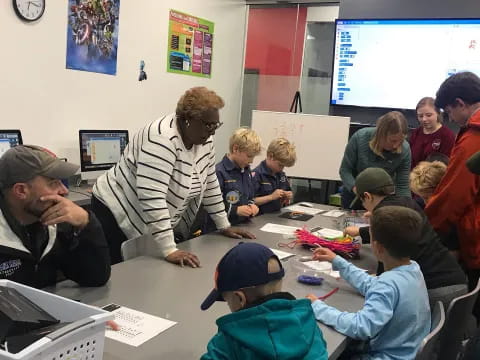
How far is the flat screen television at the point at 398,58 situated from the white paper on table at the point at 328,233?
8.36 ft

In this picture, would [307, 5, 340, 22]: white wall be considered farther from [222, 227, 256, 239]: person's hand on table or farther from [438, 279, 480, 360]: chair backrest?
[438, 279, 480, 360]: chair backrest

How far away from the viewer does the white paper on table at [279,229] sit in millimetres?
2953

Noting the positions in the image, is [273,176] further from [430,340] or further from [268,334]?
[268,334]

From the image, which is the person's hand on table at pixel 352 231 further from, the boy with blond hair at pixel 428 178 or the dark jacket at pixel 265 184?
the dark jacket at pixel 265 184

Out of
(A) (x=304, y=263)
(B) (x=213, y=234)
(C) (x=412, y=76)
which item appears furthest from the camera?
(C) (x=412, y=76)

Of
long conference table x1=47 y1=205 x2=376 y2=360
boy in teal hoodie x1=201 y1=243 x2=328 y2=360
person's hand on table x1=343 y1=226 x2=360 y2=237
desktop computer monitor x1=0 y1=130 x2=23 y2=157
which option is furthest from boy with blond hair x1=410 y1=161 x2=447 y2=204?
desktop computer monitor x1=0 y1=130 x2=23 y2=157

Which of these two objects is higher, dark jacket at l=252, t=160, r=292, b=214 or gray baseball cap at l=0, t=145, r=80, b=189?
gray baseball cap at l=0, t=145, r=80, b=189

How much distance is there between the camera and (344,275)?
6.90ft

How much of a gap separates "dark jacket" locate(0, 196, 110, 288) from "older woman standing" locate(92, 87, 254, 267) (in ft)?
1.13

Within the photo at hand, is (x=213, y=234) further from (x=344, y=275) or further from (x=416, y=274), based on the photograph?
(x=416, y=274)

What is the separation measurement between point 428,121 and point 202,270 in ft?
9.66

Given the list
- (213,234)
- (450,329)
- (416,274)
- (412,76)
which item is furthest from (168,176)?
(412,76)

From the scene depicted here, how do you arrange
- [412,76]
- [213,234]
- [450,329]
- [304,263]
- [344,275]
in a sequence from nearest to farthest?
[450,329], [344,275], [304,263], [213,234], [412,76]

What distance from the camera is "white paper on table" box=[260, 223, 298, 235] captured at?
2953 mm
